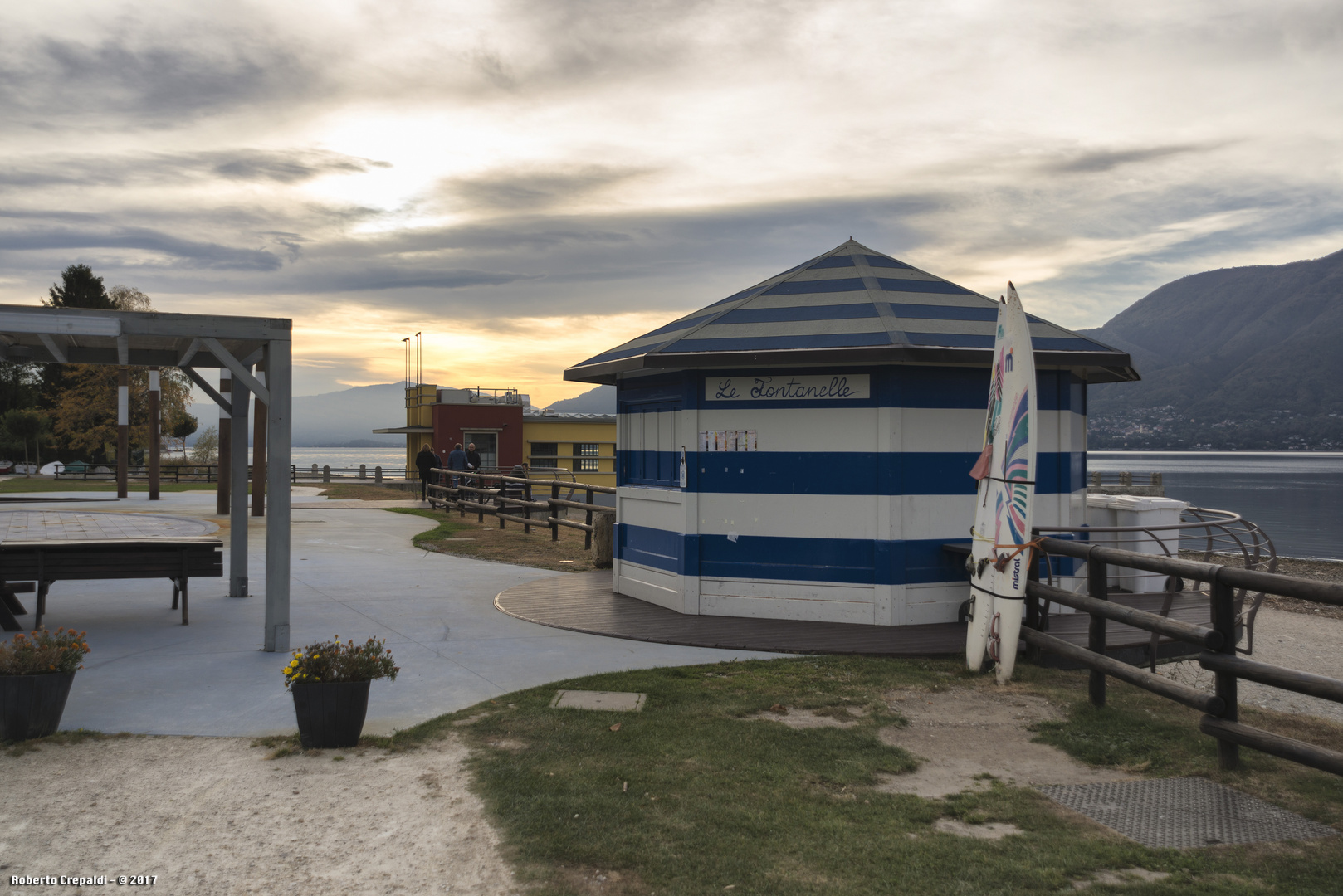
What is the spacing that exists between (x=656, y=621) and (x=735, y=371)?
2.63 m

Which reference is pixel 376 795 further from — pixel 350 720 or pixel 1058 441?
pixel 1058 441

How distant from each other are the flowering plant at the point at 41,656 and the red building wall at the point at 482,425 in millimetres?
34764

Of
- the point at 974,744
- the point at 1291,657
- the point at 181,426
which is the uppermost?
the point at 181,426

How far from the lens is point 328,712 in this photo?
16.4ft

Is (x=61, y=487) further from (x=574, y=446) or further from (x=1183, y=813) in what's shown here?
(x=1183, y=813)

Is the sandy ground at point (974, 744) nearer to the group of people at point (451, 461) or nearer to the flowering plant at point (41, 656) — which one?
the flowering plant at point (41, 656)

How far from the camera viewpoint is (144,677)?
6.55 metres

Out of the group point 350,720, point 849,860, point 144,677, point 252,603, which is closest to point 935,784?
point 849,860

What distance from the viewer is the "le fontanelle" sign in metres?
8.43

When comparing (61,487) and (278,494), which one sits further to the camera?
(61,487)

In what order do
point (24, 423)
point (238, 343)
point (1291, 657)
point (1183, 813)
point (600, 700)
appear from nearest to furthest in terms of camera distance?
point (1183, 813), point (600, 700), point (238, 343), point (1291, 657), point (24, 423)

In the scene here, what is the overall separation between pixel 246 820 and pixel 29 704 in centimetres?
190

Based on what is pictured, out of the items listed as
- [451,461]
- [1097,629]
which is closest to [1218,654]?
[1097,629]

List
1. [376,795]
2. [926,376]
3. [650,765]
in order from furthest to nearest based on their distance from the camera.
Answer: [926,376] → [650,765] → [376,795]
